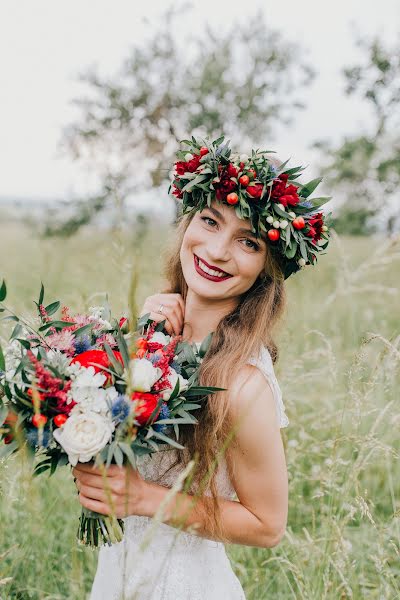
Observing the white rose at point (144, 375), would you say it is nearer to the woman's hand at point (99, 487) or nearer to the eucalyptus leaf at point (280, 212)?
the woman's hand at point (99, 487)

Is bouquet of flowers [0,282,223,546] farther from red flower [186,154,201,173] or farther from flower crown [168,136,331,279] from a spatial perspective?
red flower [186,154,201,173]

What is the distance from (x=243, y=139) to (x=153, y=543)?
9118 mm

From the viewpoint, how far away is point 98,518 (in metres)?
1.68

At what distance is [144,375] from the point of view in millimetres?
1556

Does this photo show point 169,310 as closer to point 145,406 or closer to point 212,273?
point 212,273

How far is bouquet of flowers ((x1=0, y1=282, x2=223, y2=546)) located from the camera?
4.64ft

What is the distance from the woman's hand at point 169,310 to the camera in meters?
2.30

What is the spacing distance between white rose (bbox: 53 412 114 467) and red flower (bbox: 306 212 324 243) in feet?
3.68

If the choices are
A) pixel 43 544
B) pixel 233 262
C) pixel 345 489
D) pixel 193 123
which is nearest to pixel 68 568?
pixel 43 544

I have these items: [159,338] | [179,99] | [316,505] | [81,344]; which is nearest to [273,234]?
[159,338]

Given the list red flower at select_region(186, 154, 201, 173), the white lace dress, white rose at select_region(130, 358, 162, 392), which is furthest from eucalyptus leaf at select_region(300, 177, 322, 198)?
white rose at select_region(130, 358, 162, 392)

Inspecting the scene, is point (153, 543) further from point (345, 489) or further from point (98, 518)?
point (345, 489)

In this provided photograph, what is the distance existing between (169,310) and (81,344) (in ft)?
2.29

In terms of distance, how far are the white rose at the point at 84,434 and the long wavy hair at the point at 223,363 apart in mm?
335
